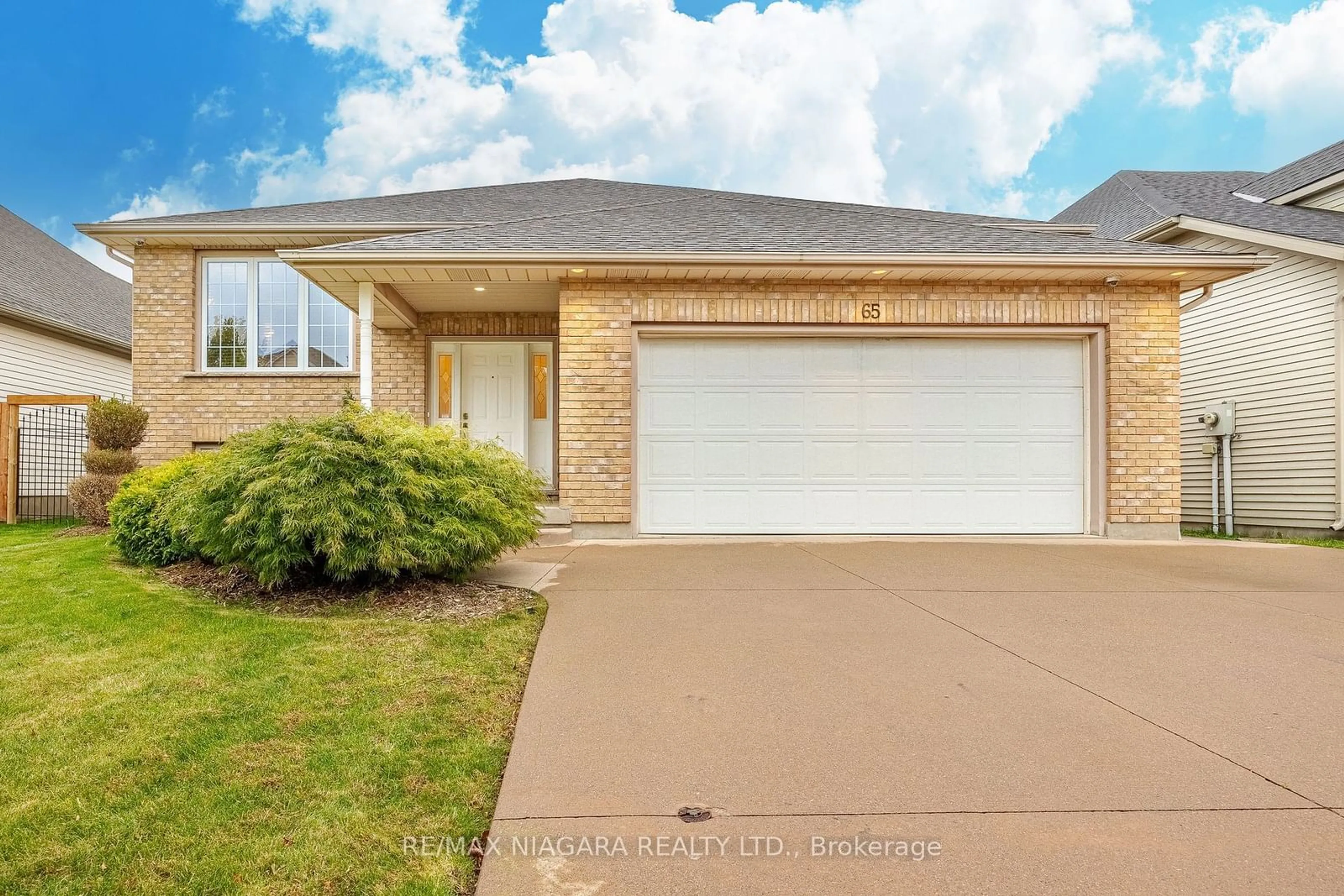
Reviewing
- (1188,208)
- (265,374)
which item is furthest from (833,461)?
(1188,208)

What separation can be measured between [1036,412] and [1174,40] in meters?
27.0

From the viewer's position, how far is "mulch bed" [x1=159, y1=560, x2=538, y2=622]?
442cm

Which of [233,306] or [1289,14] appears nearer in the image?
[233,306]

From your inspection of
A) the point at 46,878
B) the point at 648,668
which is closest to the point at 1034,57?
the point at 648,668

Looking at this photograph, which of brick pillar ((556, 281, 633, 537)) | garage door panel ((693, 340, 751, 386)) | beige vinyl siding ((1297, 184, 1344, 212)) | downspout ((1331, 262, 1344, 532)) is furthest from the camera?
beige vinyl siding ((1297, 184, 1344, 212))

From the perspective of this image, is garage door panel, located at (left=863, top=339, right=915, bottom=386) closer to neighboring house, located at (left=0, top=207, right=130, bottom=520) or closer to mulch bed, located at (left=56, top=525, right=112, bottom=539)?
mulch bed, located at (left=56, top=525, right=112, bottom=539)

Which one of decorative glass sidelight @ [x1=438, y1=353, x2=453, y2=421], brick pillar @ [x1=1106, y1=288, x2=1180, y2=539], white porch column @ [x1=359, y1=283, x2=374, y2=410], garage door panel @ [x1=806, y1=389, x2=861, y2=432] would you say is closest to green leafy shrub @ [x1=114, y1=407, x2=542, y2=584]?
white porch column @ [x1=359, y1=283, x2=374, y2=410]

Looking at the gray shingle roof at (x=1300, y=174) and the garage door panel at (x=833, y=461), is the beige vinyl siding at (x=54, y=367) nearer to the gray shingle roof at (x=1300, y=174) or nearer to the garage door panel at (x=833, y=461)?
the garage door panel at (x=833, y=461)

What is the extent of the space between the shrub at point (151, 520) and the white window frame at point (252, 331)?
13.8 ft

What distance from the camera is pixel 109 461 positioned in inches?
336

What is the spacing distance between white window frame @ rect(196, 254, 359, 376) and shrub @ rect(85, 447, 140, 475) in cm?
172

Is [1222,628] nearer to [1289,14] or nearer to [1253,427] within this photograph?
[1253,427]

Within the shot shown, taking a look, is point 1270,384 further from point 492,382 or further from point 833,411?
point 492,382

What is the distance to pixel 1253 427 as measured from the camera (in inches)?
407
